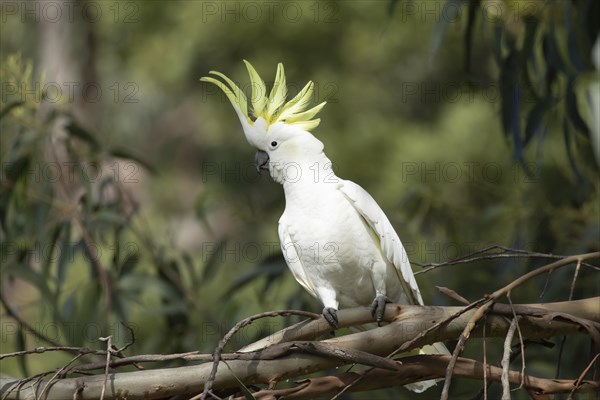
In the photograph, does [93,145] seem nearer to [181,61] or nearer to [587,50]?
[587,50]

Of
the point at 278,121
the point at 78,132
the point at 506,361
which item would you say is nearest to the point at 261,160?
the point at 278,121

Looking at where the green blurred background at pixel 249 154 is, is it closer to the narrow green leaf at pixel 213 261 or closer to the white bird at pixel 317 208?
the narrow green leaf at pixel 213 261

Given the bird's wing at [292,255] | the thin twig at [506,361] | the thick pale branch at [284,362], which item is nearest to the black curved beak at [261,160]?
the bird's wing at [292,255]

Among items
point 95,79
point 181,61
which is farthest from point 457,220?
point 181,61

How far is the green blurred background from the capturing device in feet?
9.14

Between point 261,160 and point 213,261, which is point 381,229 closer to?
point 261,160

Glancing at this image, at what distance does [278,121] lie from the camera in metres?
1.97

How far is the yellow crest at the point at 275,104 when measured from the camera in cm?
193

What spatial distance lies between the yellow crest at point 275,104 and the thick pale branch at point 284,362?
2.12 ft

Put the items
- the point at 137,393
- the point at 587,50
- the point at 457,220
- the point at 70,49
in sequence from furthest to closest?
1. the point at 70,49
2. the point at 457,220
3. the point at 587,50
4. the point at 137,393

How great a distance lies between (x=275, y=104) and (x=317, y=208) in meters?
0.26

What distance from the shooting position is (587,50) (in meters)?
2.66

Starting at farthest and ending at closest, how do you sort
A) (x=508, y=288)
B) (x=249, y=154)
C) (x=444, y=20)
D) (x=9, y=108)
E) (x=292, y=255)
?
(x=249, y=154), (x=9, y=108), (x=444, y=20), (x=292, y=255), (x=508, y=288)

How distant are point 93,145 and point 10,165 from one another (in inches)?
13.8
